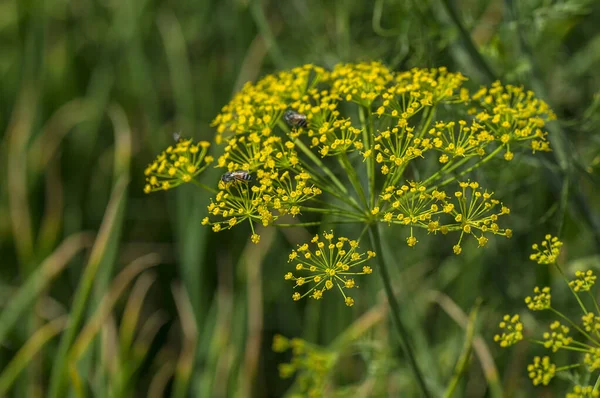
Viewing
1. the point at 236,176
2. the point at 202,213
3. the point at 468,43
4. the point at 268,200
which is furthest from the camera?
the point at 202,213

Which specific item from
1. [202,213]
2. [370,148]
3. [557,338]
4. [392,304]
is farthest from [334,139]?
[202,213]

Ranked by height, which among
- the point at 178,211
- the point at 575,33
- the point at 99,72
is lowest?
the point at 178,211

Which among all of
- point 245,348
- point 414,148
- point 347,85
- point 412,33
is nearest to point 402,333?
point 414,148

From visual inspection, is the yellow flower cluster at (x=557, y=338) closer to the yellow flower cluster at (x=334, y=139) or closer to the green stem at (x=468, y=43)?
the yellow flower cluster at (x=334, y=139)

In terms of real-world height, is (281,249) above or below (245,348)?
above

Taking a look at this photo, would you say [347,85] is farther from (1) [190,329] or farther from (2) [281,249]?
(2) [281,249]

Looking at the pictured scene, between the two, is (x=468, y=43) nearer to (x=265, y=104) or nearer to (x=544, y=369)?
(x=265, y=104)

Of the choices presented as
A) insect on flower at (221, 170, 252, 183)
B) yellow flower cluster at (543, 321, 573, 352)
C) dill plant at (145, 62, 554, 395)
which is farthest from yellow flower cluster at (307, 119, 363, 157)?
yellow flower cluster at (543, 321, 573, 352)

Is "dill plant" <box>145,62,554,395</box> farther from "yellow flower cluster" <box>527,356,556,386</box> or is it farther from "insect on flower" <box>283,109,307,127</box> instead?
"yellow flower cluster" <box>527,356,556,386</box>

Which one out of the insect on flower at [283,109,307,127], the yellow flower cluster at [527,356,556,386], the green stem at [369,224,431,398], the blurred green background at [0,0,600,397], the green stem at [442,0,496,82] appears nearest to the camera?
the yellow flower cluster at [527,356,556,386]
